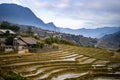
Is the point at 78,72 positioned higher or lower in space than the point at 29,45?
lower

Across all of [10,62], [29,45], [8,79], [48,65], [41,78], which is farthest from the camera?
[29,45]

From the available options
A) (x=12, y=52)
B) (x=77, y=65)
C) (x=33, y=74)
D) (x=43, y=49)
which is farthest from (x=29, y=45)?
(x=33, y=74)

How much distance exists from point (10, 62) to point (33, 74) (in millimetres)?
5349

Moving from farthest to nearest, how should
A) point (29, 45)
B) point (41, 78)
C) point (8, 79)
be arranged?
1. point (29, 45)
2. point (41, 78)
3. point (8, 79)

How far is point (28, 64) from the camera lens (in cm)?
3119

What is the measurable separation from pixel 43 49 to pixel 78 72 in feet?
51.6

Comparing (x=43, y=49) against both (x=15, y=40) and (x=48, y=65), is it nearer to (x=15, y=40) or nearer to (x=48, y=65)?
(x=15, y=40)

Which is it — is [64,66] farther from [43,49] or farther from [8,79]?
[8,79]

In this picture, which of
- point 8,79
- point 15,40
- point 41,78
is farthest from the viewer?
point 15,40

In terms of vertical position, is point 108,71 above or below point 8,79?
below

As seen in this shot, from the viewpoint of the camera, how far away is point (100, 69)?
36375 mm

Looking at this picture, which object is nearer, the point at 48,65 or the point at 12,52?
the point at 48,65

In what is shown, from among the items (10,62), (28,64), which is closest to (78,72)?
(28,64)

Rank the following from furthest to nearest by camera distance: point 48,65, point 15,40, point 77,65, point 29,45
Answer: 1. point 29,45
2. point 15,40
3. point 77,65
4. point 48,65
